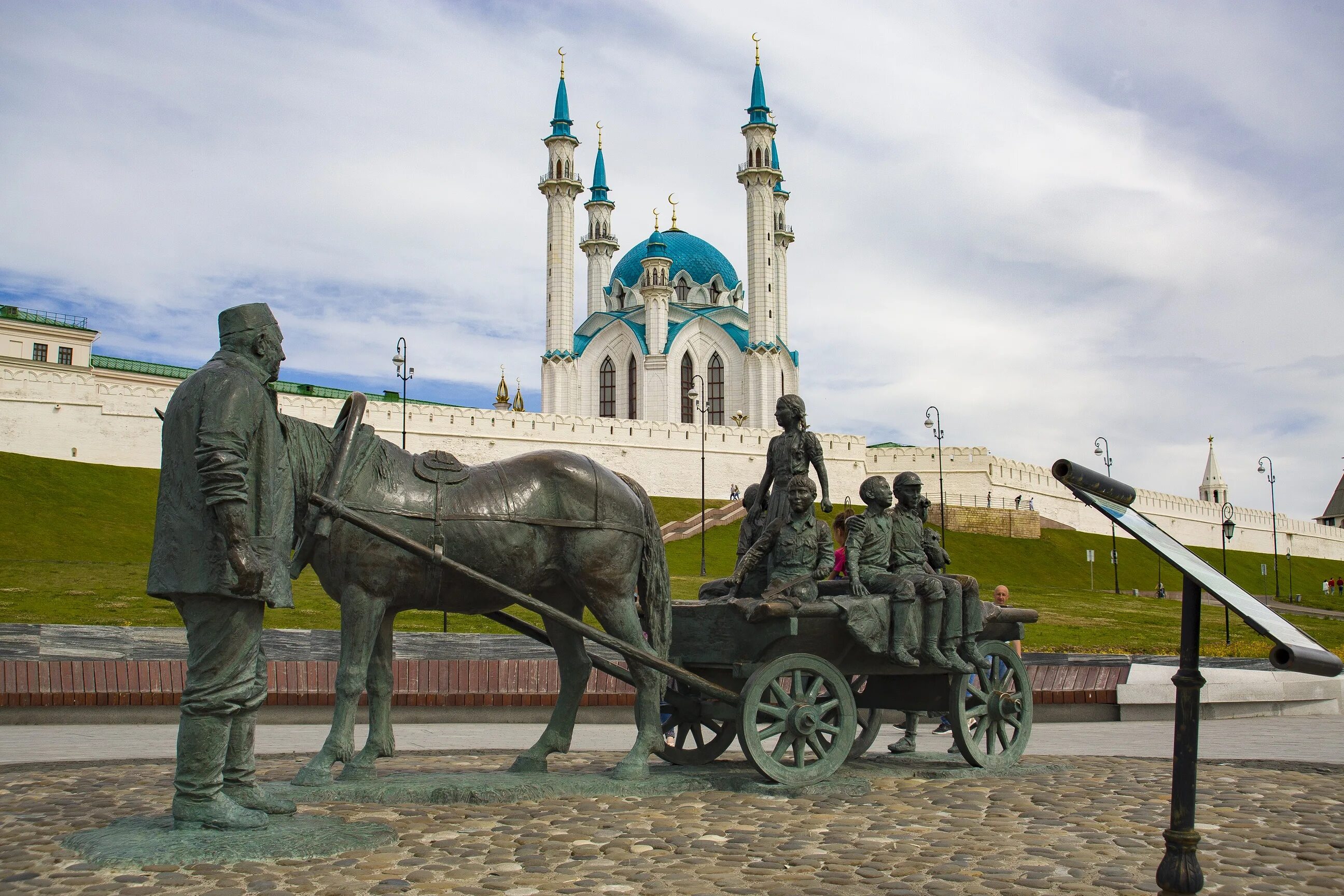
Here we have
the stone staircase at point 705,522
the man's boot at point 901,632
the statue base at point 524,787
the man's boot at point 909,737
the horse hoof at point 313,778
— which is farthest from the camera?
the stone staircase at point 705,522

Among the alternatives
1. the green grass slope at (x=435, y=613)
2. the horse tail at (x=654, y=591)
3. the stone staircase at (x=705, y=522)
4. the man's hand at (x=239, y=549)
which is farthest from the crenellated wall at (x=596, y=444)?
the man's hand at (x=239, y=549)

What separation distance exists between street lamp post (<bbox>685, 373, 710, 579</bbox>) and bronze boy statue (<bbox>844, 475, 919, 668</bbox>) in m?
24.9

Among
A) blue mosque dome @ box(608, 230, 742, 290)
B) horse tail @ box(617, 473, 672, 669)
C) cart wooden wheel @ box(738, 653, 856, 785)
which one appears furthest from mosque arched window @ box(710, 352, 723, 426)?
cart wooden wheel @ box(738, 653, 856, 785)

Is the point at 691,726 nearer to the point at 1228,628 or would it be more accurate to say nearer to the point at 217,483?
the point at 217,483

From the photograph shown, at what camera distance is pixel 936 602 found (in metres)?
7.96

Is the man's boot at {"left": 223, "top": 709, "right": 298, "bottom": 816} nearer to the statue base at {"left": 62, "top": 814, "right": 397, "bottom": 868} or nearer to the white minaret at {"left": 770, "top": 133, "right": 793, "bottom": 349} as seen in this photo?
the statue base at {"left": 62, "top": 814, "right": 397, "bottom": 868}

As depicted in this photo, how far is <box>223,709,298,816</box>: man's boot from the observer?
5973 millimetres

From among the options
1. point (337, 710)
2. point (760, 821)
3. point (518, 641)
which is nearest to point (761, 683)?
point (760, 821)

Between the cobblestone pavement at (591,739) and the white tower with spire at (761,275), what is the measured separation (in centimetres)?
5976

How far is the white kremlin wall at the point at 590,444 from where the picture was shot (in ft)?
173

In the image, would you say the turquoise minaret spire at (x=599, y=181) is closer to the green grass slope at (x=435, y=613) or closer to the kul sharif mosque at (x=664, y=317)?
the kul sharif mosque at (x=664, y=317)

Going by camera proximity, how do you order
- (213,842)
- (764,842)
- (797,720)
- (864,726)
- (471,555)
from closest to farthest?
(213,842)
(764,842)
(471,555)
(797,720)
(864,726)

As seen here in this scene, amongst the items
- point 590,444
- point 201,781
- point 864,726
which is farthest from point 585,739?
point 590,444

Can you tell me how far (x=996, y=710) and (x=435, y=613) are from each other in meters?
17.7
